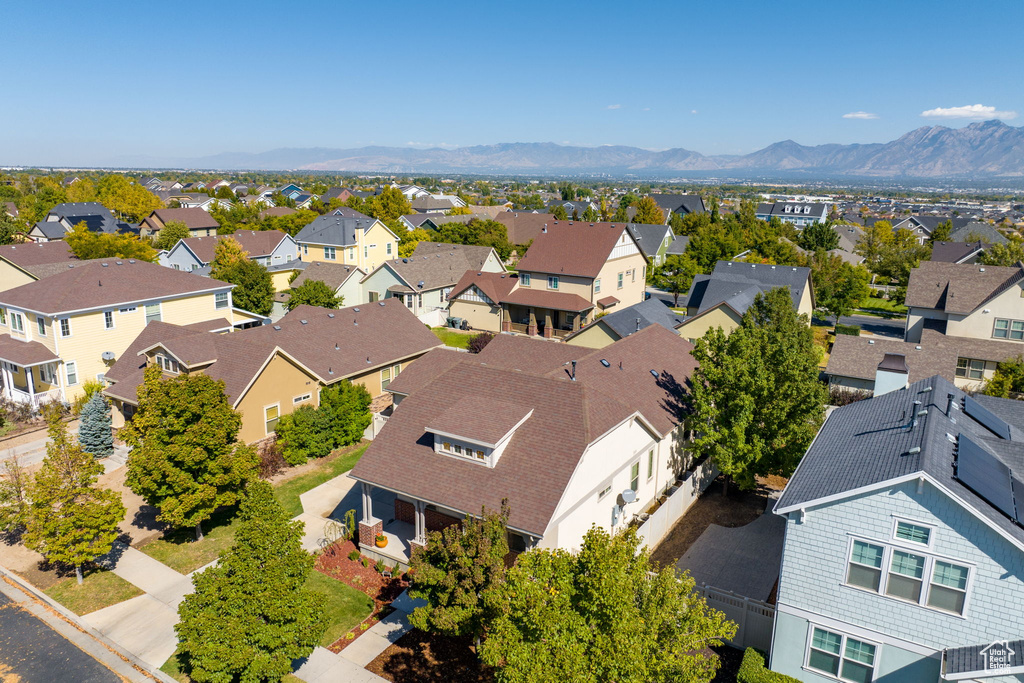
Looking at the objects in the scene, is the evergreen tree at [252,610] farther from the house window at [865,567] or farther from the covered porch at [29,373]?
the covered porch at [29,373]

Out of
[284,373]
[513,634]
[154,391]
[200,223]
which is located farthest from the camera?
[200,223]

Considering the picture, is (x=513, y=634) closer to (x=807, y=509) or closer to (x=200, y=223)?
(x=807, y=509)

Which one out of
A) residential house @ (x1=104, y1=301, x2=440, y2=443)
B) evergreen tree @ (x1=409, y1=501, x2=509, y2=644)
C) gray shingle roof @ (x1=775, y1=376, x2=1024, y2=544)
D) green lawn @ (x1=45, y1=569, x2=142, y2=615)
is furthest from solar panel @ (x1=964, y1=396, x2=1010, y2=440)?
residential house @ (x1=104, y1=301, x2=440, y2=443)

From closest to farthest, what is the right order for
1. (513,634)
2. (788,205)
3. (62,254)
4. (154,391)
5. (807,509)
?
(513,634)
(807,509)
(154,391)
(62,254)
(788,205)

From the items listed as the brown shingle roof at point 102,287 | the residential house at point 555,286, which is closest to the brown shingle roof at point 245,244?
the brown shingle roof at point 102,287

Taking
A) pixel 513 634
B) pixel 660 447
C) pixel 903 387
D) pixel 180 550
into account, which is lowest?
pixel 180 550

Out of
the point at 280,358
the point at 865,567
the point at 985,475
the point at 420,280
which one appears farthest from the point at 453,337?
the point at 985,475

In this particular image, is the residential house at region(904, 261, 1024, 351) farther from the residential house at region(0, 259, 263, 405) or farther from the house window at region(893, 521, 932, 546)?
the residential house at region(0, 259, 263, 405)

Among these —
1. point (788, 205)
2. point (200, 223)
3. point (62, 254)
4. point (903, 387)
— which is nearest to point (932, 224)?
point (788, 205)
